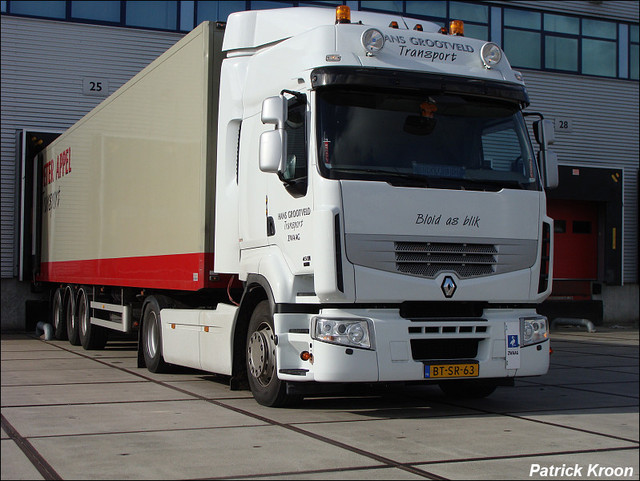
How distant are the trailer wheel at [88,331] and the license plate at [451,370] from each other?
8.18 metres

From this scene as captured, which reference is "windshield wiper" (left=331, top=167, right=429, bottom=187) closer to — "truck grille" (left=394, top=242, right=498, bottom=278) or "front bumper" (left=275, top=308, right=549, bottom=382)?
"truck grille" (left=394, top=242, right=498, bottom=278)

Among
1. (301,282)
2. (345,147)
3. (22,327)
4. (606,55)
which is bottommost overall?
(22,327)

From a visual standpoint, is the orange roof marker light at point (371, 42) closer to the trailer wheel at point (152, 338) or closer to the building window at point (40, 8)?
the trailer wheel at point (152, 338)

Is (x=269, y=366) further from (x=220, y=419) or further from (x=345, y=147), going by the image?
(x=345, y=147)

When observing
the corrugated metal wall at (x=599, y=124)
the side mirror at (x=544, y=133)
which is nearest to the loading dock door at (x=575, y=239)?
the corrugated metal wall at (x=599, y=124)

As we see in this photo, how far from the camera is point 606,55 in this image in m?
26.9

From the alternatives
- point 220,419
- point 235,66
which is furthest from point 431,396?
point 235,66

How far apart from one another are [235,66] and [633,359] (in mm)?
8536

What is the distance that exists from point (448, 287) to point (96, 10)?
16041 mm

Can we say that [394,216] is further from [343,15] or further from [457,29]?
[457,29]

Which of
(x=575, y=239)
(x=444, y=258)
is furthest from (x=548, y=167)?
(x=575, y=239)

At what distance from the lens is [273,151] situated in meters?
7.89

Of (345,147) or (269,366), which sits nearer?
(345,147)

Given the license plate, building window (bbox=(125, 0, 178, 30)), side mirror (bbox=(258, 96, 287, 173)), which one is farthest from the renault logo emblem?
building window (bbox=(125, 0, 178, 30))
